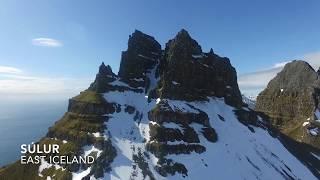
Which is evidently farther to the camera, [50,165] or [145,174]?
[50,165]

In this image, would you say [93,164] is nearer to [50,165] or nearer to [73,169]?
[73,169]

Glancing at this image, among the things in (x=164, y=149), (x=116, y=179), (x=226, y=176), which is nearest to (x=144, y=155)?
(x=164, y=149)

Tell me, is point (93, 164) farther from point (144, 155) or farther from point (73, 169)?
point (144, 155)

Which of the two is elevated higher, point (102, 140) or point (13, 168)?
point (102, 140)

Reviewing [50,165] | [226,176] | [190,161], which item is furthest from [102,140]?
[226,176]

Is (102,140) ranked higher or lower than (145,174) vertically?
higher

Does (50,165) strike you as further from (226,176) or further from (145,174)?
(226,176)

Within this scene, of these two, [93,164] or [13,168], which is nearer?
[93,164]
